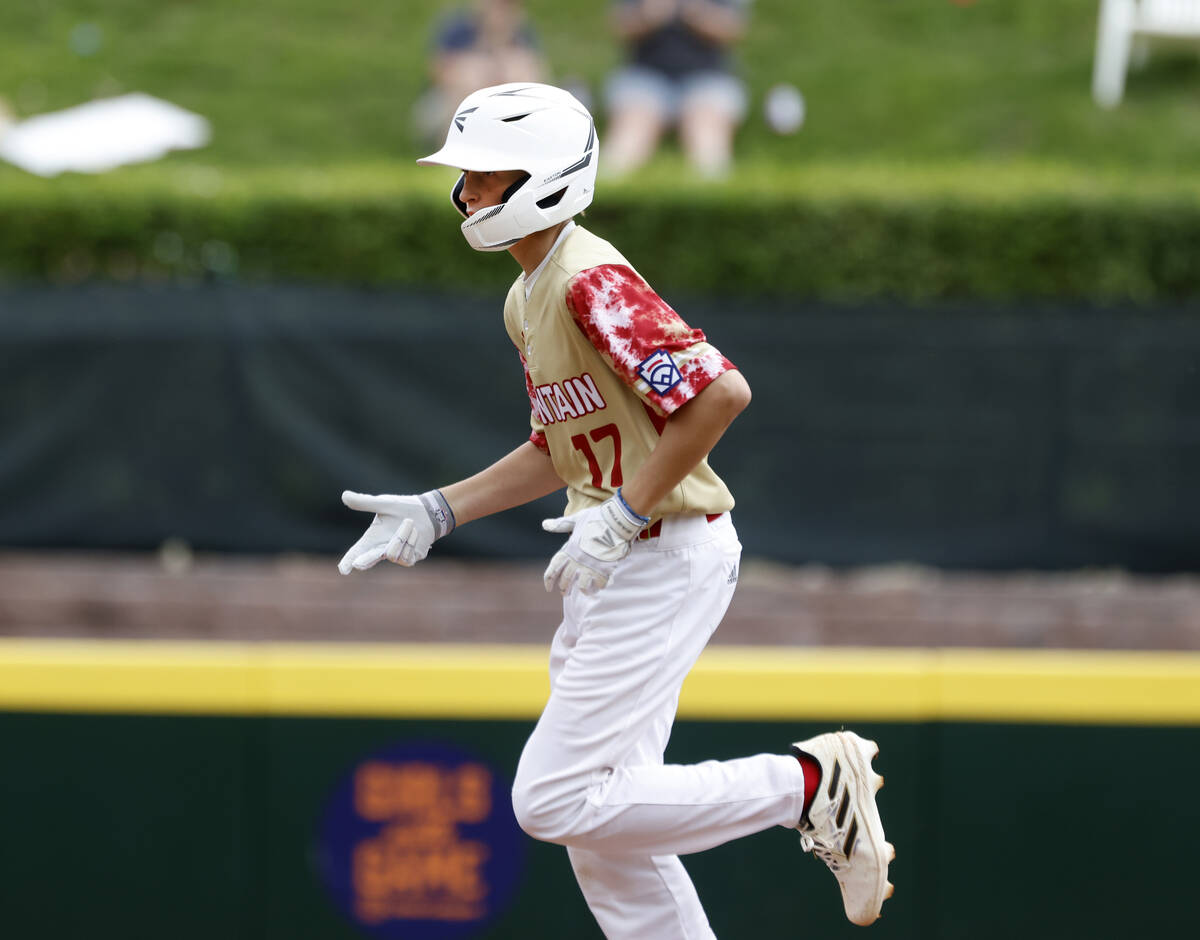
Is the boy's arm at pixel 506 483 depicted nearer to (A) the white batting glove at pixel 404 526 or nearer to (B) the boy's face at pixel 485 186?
(A) the white batting glove at pixel 404 526

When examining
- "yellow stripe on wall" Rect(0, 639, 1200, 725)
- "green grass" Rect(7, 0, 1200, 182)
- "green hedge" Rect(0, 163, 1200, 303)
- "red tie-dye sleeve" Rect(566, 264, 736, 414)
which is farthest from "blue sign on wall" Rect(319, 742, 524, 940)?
"green grass" Rect(7, 0, 1200, 182)

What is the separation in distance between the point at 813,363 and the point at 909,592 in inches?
56.7

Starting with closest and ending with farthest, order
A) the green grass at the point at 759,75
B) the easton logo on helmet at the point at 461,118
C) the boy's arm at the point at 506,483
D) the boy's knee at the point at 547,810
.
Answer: the easton logo on helmet at the point at 461,118 < the boy's knee at the point at 547,810 < the boy's arm at the point at 506,483 < the green grass at the point at 759,75

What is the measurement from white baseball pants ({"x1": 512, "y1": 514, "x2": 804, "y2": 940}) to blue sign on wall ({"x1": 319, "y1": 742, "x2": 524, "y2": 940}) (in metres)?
1.01

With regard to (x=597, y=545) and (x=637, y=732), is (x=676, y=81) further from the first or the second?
(x=597, y=545)

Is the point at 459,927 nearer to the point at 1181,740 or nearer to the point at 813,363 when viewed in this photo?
the point at 1181,740

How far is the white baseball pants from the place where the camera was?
326cm

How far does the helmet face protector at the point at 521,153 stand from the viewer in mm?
3049

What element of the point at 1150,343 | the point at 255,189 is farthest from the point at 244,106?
the point at 1150,343

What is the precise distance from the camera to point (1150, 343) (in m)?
7.43

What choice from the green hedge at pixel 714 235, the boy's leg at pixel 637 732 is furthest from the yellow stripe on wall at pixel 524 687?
the green hedge at pixel 714 235

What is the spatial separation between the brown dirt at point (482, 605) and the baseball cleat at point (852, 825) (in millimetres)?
4401

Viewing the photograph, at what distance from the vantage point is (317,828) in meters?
4.33

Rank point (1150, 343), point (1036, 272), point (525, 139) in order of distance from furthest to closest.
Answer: point (1036, 272), point (1150, 343), point (525, 139)
